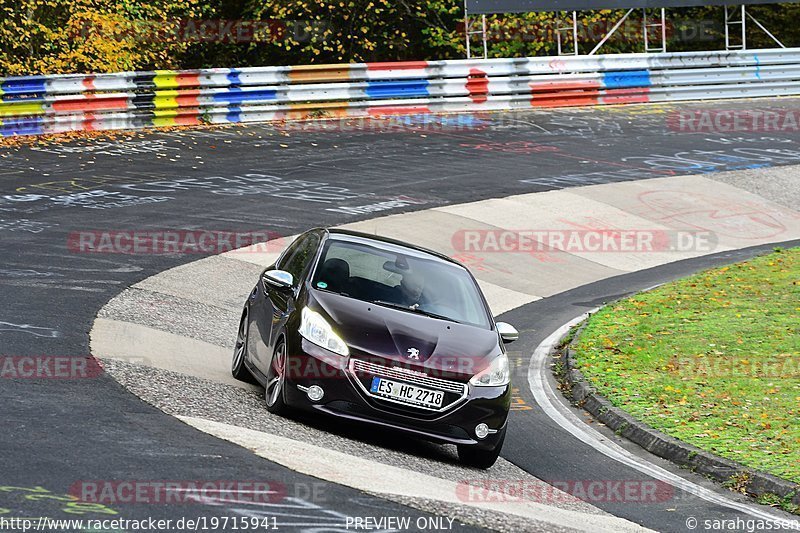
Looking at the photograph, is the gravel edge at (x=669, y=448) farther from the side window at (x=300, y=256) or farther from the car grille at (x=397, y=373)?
the side window at (x=300, y=256)

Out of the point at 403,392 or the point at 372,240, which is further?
the point at 372,240

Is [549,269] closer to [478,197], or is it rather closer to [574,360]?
[478,197]

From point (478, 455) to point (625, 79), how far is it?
2411 centimetres

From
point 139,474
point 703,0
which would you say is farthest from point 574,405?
point 703,0

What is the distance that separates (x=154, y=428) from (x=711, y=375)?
6252mm

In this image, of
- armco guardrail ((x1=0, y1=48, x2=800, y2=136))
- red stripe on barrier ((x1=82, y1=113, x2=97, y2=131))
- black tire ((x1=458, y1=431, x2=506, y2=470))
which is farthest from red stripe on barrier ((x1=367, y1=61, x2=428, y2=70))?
black tire ((x1=458, y1=431, x2=506, y2=470))

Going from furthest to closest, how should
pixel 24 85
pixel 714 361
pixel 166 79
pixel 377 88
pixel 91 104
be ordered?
pixel 377 88, pixel 166 79, pixel 91 104, pixel 24 85, pixel 714 361

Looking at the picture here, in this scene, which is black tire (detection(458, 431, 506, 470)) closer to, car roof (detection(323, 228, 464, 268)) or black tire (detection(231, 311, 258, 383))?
car roof (detection(323, 228, 464, 268))

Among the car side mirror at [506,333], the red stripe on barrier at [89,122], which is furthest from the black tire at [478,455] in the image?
the red stripe on barrier at [89,122]

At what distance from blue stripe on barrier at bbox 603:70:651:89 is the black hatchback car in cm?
2223

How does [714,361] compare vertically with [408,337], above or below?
below

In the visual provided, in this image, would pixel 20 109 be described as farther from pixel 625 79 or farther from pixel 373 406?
pixel 373 406

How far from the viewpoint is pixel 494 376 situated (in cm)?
916

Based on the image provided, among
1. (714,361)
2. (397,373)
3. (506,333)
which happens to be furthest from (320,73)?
(397,373)
